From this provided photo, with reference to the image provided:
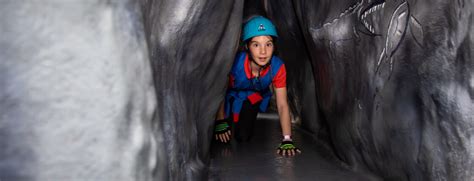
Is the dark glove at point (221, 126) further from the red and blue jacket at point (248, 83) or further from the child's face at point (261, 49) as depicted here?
the child's face at point (261, 49)

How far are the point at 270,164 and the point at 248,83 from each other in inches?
28.7

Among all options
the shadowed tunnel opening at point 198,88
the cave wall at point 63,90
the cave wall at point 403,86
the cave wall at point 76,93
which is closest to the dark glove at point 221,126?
the shadowed tunnel opening at point 198,88

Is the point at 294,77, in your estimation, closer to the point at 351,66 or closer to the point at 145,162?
the point at 351,66

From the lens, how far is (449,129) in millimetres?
1661

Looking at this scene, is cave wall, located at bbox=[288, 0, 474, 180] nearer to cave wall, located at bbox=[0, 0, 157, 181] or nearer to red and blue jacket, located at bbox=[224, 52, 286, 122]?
red and blue jacket, located at bbox=[224, 52, 286, 122]

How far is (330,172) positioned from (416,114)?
83 cm

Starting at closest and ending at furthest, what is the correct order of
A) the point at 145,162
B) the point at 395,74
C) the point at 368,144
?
the point at 145,162
the point at 395,74
the point at 368,144

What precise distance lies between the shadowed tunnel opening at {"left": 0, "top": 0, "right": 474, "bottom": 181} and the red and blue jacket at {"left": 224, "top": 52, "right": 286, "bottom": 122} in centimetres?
26

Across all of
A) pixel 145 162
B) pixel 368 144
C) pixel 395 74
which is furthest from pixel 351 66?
pixel 145 162

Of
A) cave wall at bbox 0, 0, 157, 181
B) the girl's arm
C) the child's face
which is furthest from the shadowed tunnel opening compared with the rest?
the child's face

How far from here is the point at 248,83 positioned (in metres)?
3.36

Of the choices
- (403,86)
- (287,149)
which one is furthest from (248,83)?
(403,86)

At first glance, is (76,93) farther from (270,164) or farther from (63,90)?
(270,164)

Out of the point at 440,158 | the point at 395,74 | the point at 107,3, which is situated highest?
the point at 107,3
